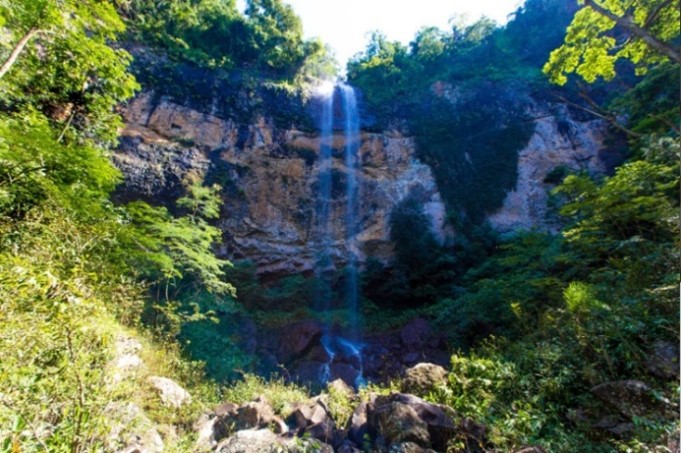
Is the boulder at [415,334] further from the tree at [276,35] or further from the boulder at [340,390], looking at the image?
the tree at [276,35]

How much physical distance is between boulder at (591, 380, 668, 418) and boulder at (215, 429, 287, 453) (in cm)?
333

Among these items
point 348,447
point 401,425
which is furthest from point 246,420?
point 401,425

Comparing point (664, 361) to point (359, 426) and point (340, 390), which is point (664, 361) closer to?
point (359, 426)

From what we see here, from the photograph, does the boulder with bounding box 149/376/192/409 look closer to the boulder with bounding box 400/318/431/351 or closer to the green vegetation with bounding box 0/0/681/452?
the green vegetation with bounding box 0/0/681/452

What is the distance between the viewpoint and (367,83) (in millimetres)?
18656

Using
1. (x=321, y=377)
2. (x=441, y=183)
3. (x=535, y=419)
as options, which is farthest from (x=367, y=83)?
(x=535, y=419)

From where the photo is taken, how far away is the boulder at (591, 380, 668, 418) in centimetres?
292

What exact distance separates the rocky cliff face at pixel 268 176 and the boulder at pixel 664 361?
1138cm

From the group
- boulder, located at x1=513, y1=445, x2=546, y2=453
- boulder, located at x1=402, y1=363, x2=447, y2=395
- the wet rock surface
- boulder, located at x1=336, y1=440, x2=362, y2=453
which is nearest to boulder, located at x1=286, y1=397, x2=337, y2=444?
boulder, located at x1=336, y1=440, x2=362, y2=453

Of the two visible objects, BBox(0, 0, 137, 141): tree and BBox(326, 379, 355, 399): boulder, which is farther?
BBox(326, 379, 355, 399): boulder

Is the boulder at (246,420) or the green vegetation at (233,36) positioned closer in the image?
the boulder at (246,420)

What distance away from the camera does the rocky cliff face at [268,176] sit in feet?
42.9

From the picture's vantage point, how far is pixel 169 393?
4.78 metres

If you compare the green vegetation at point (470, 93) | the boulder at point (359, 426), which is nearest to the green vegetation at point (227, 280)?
the boulder at point (359, 426)
